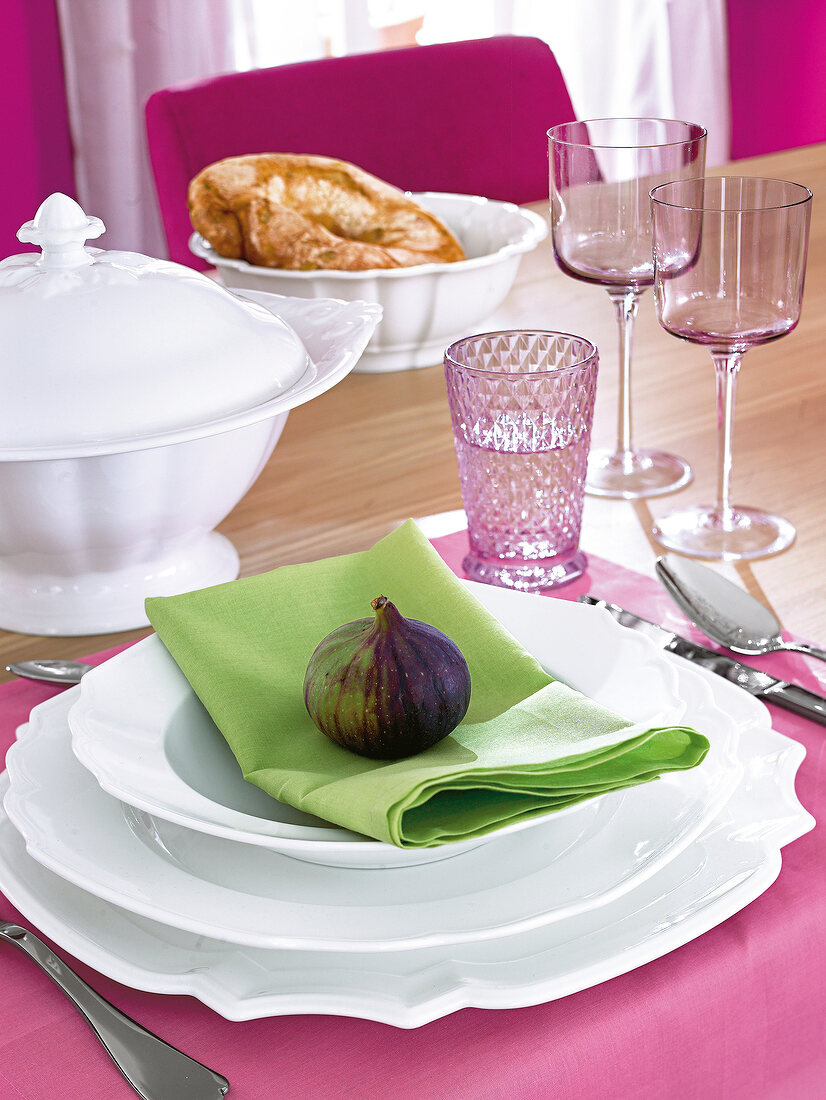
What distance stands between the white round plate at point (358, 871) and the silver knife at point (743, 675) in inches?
3.4

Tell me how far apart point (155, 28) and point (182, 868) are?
2.68 metres

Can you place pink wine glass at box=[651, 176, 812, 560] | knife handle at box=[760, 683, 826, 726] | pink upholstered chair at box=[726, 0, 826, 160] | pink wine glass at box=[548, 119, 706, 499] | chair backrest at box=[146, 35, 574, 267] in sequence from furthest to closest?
pink upholstered chair at box=[726, 0, 826, 160] < chair backrest at box=[146, 35, 574, 267] < pink wine glass at box=[548, 119, 706, 499] < pink wine glass at box=[651, 176, 812, 560] < knife handle at box=[760, 683, 826, 726]

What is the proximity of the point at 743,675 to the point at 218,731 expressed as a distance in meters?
0.25

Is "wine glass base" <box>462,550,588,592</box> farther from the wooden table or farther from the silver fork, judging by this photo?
the silver fork

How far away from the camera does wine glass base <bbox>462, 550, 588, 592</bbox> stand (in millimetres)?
732

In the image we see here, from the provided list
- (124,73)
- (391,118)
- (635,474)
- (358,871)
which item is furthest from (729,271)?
(124,73)

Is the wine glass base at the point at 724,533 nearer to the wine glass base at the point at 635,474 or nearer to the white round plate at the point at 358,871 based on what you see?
the wine glass base at the point at 635,474

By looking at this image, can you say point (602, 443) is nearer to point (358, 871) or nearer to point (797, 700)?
point (797, 700)

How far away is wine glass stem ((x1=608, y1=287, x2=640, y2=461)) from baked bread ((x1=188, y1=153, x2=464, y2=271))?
22cm

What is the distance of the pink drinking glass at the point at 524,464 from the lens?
0.72 metres

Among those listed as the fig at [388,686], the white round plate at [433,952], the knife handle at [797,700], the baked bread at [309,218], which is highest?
the baked bread at [309,218]

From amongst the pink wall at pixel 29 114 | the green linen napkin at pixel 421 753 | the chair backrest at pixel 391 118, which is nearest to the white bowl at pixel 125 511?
the green linen napkin at pixel 421 753

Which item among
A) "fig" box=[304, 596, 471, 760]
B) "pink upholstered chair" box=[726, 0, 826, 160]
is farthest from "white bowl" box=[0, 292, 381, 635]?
"pink upholstered chair" box=[726, 0, 826, 160]

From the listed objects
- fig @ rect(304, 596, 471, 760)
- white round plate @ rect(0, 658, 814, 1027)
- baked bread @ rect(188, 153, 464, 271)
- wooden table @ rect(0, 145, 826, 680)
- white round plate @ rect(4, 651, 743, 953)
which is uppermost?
baked bread @ rect(188, 153, 464, 271)
